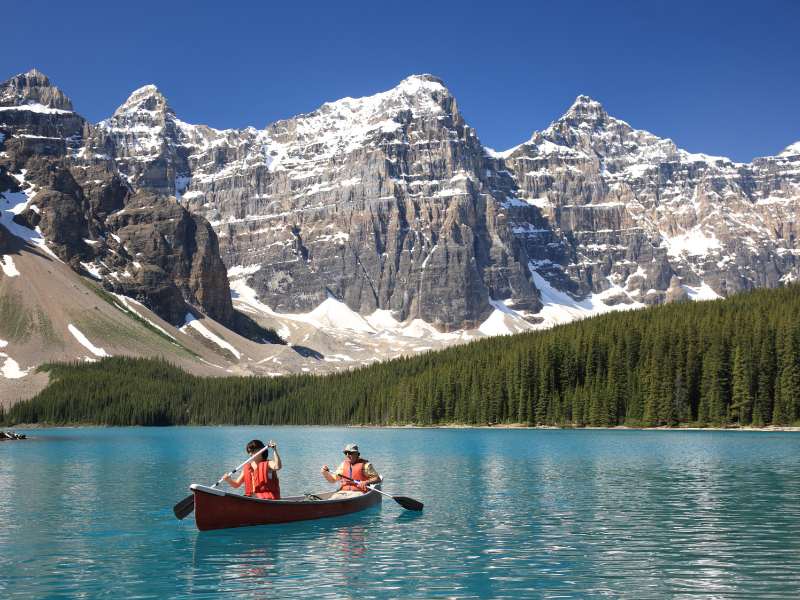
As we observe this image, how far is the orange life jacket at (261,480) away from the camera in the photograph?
38.8 m

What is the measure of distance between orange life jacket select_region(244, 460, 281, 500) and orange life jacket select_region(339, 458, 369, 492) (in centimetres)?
593

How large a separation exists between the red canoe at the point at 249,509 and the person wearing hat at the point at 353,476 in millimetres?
1681

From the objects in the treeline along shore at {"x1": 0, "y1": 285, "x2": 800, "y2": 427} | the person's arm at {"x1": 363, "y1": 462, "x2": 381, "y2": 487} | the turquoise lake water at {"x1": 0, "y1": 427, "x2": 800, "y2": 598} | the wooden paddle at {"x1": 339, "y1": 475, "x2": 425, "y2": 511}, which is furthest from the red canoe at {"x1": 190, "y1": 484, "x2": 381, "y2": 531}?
the treeline along shore at {"x1": 0, "y1": 285, "x2": 800, "y2": 427}

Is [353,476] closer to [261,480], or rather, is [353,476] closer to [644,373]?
[261,480]

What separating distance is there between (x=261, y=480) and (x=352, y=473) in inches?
284

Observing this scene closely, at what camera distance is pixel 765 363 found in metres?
117

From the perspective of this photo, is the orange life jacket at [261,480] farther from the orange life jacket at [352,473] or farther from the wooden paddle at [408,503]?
the wooden paddle at [408,503]

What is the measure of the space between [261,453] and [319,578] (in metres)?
10.5

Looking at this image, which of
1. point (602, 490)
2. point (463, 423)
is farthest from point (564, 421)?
point (602, 490)

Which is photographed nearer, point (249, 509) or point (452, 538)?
point (452, 538)

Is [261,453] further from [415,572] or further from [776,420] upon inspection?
[776,420]

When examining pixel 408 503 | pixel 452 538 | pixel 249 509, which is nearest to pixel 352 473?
pixel 408 503

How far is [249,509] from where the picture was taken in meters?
37.7

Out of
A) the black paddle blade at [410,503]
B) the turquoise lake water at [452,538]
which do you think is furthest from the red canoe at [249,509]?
the black paddle blade at [410,503]
